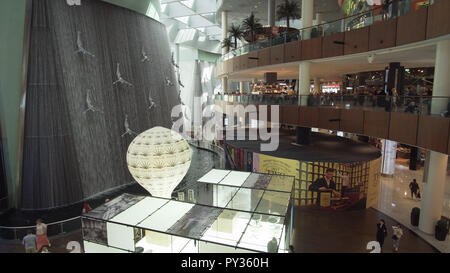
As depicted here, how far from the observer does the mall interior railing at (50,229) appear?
10.8 metres

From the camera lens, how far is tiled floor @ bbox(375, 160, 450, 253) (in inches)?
477

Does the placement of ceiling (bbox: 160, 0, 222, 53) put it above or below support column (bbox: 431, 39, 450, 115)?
above

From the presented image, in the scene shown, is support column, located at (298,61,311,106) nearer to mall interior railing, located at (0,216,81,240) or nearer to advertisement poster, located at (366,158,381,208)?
advertisement poster, located at (366,158,381,208)

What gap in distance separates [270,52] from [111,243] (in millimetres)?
15742

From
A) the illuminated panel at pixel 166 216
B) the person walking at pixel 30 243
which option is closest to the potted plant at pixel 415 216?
the illuminated panel at pixel 166 216

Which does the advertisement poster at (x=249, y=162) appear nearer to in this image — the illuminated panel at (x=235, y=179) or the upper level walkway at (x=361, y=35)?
the illuminated panel at (x=235, y=179)

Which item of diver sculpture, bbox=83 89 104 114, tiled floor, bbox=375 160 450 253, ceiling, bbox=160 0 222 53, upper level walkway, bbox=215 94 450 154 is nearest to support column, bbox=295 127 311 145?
upper level walkway, bbox=215 94 450 154

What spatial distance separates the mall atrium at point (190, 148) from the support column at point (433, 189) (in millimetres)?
53

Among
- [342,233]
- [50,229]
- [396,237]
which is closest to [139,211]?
[50,229]

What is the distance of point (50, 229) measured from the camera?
11.3 meters

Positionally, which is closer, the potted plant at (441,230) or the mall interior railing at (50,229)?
the mall interior railing at (50,229)

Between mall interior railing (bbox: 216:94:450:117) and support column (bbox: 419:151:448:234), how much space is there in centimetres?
300

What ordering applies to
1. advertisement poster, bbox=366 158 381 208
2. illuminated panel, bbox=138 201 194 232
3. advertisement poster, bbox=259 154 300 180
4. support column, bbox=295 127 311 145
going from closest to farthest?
1. illuminated panel, bbox=138 201 194 232
2. advertisement poster, bbox=366 158 381 208
3. advertisement poster, bbox=259 154 300 180
4. support column, bbox=295 127 311 145

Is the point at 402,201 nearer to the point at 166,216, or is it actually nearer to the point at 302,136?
the point at 302,136
